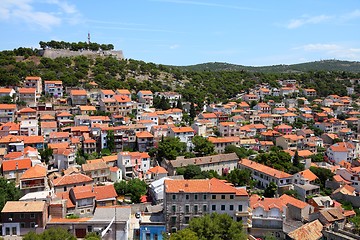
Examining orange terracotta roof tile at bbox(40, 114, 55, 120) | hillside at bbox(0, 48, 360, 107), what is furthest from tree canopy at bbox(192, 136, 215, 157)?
hillside at bbox(0, 48, 360, 107)

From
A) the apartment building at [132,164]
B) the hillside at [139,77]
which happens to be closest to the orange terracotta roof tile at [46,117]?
the hillside at [139,77]

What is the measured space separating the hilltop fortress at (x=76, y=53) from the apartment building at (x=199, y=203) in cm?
6098

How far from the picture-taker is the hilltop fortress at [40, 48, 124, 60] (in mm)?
74719

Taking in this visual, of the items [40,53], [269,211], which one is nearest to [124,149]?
[269,211]

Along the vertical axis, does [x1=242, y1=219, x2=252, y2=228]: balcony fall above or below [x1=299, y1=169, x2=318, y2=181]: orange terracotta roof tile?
below

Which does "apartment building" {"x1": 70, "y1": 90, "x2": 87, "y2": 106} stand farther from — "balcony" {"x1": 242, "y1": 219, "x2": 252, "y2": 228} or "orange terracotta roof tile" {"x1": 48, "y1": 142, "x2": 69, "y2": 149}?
"balcony" {"x1": 242, "y1": 219, "x2": 252, "y2": 228}

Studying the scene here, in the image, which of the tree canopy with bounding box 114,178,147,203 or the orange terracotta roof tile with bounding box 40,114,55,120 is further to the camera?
the orange terracotta roof tile with bounding box 40,114,55,120

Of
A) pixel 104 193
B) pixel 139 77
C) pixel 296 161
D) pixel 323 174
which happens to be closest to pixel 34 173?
pixel 104 193

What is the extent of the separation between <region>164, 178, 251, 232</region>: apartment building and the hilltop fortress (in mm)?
60980

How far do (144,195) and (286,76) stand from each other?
76.5m

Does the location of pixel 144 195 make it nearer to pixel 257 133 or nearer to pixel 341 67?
pixel 257 133

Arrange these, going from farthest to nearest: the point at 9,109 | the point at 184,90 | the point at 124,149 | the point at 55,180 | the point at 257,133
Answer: the point at 184,90, the point at 257,133, the point at 9,109, the point at 124,149, the point at 55,180

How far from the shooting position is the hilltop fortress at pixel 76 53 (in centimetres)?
7472

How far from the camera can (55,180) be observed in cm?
2838
